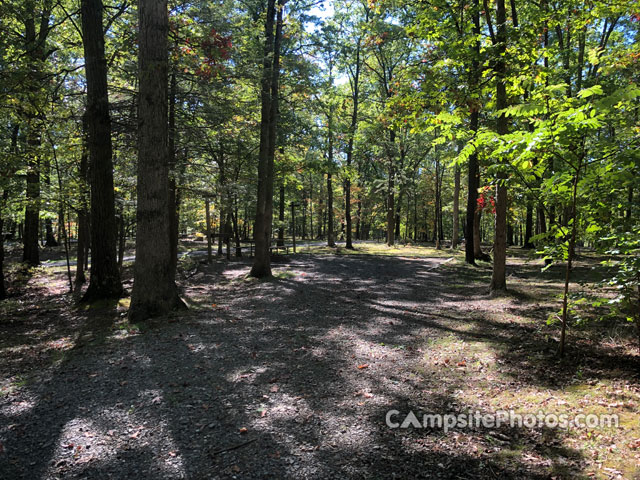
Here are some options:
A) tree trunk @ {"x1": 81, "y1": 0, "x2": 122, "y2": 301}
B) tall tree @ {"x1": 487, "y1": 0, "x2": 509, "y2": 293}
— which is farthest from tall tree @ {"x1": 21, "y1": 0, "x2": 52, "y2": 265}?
tall tree @ {"x1": 487, "y1": 0, "x2": 509, "y2": 293}

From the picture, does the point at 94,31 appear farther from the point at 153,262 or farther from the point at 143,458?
the point at 143,458

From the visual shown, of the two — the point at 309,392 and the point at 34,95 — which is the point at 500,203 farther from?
the point at 34,95

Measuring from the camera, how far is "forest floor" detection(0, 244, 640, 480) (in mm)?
2535

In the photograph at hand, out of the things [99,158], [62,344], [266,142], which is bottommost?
[62,344]

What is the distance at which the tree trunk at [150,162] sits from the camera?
6.14 m

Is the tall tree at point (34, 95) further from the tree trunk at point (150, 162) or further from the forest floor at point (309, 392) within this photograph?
the forest floor at point (309, 392)

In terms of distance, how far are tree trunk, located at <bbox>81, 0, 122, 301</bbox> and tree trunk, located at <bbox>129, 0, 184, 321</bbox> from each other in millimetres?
2461

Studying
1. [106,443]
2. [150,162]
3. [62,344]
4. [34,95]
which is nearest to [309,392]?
[106,443]

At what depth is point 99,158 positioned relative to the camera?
7.96 meters

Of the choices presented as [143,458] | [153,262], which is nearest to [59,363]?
[153,262]

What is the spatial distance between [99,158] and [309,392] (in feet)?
24.5

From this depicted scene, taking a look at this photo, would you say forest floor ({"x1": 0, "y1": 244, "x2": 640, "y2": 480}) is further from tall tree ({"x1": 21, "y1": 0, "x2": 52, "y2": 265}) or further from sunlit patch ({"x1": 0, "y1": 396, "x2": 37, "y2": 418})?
tall tree ({"x1": 21, "y1": 0, "x2": 52, "y2": 265})

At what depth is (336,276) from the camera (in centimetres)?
1202

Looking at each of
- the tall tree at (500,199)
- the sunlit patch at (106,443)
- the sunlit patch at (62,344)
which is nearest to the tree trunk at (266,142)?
the sunlit patch at (62,344)
